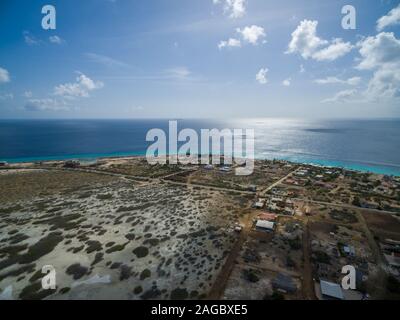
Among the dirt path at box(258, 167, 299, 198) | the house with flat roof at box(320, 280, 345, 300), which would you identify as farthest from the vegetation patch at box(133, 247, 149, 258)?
the dirt path at box(258, 167, 299, 198)

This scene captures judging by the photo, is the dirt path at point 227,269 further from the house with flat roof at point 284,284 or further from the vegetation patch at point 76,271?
the vegetation patch at point 76,271

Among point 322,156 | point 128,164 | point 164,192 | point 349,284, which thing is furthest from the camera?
point 322,156

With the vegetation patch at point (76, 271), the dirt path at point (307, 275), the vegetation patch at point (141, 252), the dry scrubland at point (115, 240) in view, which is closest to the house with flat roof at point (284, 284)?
the dirt path at point (307, 275)

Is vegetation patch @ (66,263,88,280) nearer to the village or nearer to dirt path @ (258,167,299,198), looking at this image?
the village

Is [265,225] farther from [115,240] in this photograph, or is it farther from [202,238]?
[115,240]

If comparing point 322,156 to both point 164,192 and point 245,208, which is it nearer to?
point 245,208
